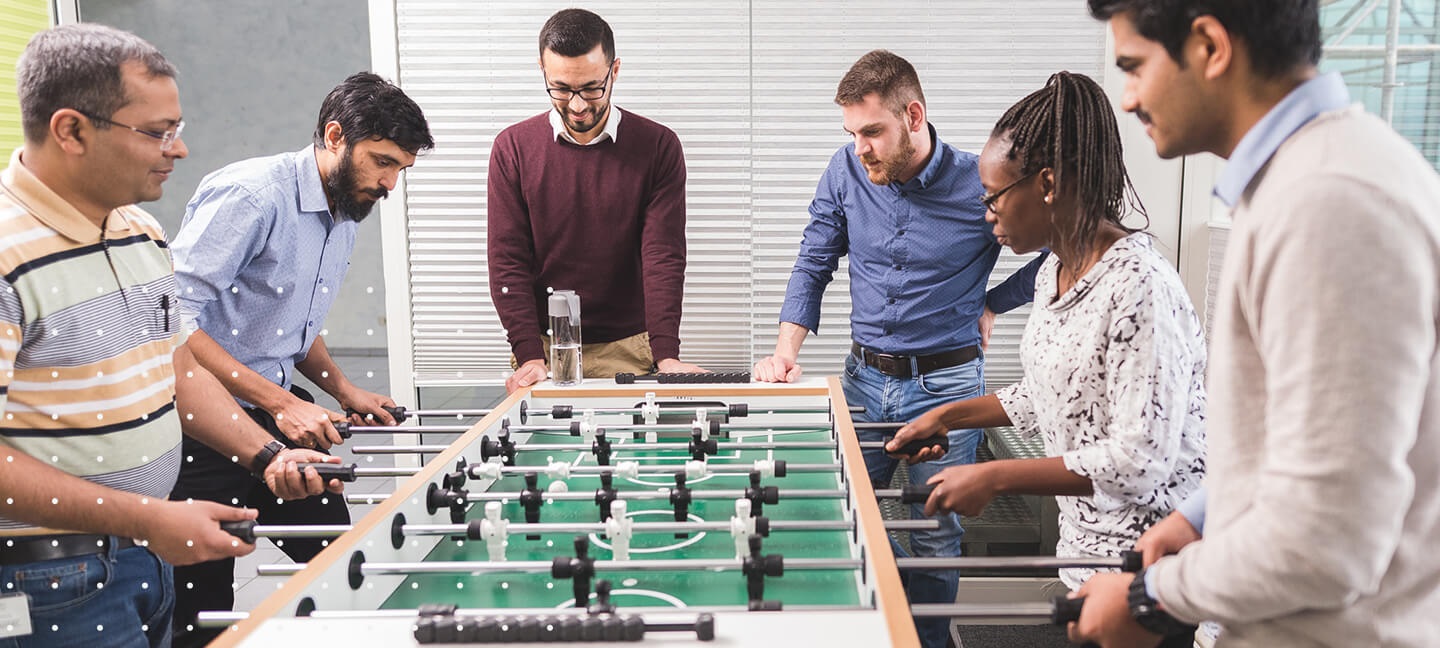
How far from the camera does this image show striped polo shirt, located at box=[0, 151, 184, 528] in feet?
4.96

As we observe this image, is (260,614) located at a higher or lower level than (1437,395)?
lower

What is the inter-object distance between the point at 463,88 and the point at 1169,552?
316cm

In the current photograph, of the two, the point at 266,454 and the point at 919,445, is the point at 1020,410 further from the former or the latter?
the point at 266,454

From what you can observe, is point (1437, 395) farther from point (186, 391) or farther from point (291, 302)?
point (291, 302)

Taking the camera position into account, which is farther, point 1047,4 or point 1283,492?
point 1047,4

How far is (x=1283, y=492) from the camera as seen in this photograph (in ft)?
3.09

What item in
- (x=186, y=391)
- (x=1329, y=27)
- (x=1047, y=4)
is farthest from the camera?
(x=1047, y=4)

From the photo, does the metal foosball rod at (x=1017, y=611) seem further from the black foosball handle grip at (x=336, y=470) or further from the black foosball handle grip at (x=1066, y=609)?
the black foosball handle grip at (x=336, y=470)

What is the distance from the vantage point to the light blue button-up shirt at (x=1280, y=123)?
993 mm

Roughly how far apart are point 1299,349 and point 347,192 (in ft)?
7.24

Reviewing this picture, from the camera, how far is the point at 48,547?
1.59m

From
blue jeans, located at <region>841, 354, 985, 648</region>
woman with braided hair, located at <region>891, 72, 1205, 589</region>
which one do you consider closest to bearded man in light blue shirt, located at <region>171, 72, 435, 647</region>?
blue jeans, located at <region>841, 354, 985, 648</region>

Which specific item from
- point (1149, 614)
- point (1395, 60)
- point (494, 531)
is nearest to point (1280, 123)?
point (1149, 614)

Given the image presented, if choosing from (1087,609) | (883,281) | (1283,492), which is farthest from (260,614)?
(883,281)
